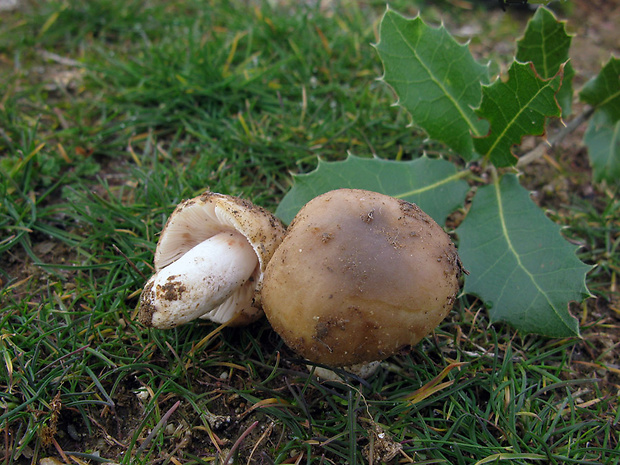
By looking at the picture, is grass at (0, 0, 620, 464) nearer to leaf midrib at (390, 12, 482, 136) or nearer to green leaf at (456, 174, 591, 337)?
green leaf at (456, 174, 591, 337)

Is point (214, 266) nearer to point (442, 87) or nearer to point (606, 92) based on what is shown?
point (442, 87)

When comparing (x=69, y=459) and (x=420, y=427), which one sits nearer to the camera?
(x=69, y=459)

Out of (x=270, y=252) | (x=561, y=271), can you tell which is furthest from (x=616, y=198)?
(x=270, y=252)

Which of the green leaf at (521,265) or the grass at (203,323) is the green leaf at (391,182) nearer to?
the green leaf at (521,265)

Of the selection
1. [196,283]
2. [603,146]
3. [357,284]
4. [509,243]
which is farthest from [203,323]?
[603,146]

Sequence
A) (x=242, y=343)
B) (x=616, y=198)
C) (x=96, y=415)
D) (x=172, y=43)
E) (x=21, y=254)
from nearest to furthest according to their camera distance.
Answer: (x=96, y=415), (x=242, y=343), (x=21, y=254), (x=616, y=198), (x=172, y=43)

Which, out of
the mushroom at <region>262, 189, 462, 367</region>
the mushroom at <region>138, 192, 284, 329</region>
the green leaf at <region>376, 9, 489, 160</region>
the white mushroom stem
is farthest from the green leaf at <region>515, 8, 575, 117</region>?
the white mushroom stem

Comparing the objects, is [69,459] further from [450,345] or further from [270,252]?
[450,345]
